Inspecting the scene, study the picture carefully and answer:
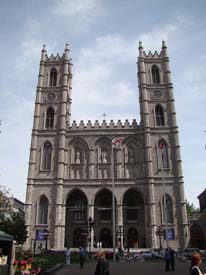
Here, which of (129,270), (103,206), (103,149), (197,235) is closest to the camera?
(129,270)

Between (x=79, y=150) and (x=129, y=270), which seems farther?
(x=79, y=150)

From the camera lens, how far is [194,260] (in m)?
5.93

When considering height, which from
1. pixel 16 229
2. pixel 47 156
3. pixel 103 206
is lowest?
pixel 16 229

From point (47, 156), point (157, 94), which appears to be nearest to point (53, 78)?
point (47, 156)

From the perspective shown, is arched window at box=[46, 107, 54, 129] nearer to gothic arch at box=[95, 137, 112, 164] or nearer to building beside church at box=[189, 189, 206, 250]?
gothic arch at box=[95, 137, 112, 164]

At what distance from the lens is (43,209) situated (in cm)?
4309

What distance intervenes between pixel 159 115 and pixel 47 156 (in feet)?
66.5

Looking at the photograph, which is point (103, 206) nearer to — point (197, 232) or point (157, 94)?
point (197, 232)

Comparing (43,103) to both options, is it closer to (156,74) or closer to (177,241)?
(156,74)

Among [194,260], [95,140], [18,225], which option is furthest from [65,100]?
[194,260]

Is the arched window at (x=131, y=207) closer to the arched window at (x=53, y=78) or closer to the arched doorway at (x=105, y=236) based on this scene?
the arched doorway at (x=105, y=236)

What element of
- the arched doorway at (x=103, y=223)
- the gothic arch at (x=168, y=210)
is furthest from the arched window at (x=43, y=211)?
the gothic arch at (x=168, y=210)

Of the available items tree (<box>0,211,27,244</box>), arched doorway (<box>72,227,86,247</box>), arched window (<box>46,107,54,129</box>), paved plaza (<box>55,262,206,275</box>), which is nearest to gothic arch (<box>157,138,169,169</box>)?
arched doorway (<box>72,227,86,247</box>)

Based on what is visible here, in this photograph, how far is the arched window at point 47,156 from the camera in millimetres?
45625
